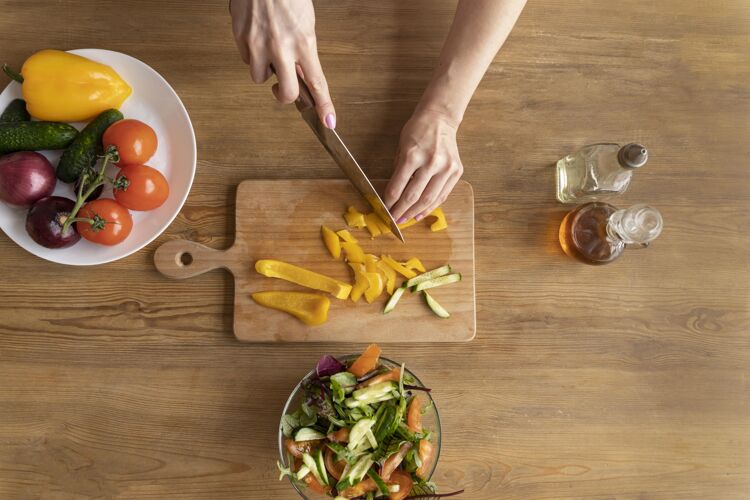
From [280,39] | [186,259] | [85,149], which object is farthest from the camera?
[186,259]

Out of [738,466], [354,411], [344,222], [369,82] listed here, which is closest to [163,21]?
[369,82]

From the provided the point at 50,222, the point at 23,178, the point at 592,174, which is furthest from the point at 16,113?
the point at 592,174

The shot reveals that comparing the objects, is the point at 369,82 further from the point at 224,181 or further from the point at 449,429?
the point at 449,429

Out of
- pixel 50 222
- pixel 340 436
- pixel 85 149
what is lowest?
pixel 340 436

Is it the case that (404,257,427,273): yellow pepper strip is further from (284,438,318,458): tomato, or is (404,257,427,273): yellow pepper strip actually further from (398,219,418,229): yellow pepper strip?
(284,438,318,458): tomato

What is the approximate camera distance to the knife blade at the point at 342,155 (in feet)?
4.32

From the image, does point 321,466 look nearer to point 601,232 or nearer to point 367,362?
point 367,362

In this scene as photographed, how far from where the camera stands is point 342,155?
138cm

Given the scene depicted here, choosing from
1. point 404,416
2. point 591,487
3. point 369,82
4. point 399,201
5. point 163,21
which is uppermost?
point 163,21

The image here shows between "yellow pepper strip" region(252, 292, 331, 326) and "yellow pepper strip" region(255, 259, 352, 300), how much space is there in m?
0.03

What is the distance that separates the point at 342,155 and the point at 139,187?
52 cm

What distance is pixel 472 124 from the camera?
1555 millimetres

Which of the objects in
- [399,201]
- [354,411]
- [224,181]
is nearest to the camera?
[354,411]

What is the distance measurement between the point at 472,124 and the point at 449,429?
85cm
